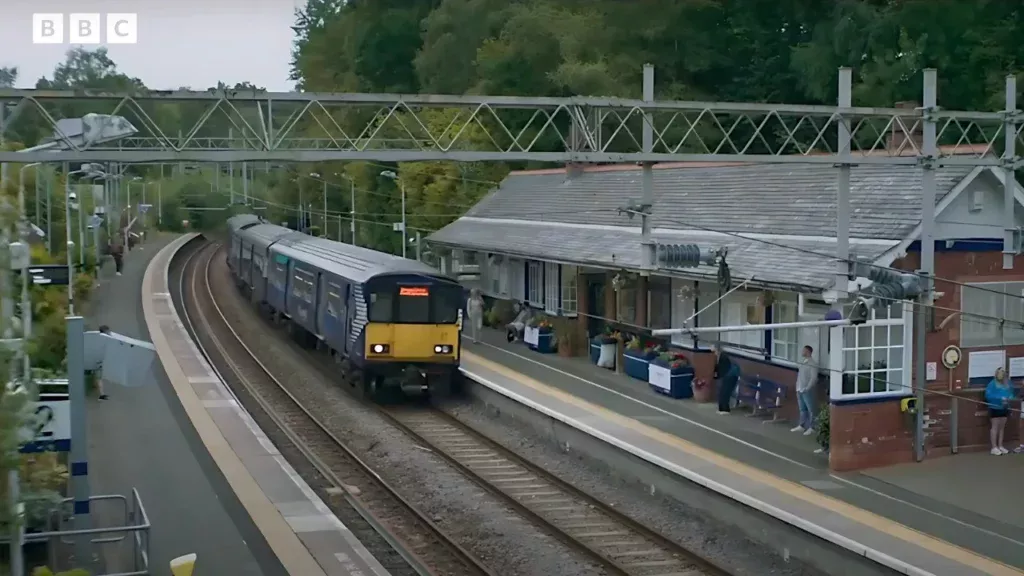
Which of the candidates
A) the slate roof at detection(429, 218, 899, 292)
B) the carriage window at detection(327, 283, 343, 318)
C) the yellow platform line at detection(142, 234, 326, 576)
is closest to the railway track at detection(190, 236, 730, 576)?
the yellow platform line at detection(142, 234, 326, 576)

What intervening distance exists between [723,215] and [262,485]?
10205mm

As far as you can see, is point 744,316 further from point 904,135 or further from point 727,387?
point 904,135

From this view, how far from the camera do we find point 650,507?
572 inches

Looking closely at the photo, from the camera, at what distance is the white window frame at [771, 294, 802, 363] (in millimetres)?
17688

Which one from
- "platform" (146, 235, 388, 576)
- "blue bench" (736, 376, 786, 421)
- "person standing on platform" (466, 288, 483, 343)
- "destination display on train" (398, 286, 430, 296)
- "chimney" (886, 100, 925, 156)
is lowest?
"platform" (146, 235, 388, 576)

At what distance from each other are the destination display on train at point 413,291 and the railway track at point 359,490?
107 inches

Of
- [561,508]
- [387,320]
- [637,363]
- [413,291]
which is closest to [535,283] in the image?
[637,363]

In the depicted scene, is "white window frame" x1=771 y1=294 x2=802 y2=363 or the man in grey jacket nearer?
the man in grey jacket

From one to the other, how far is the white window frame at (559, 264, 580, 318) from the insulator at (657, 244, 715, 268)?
36.8ft

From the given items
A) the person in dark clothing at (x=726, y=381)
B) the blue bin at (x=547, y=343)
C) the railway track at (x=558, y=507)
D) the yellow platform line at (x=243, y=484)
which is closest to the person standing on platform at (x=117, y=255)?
the yellow platform line at (x=243, y=484)

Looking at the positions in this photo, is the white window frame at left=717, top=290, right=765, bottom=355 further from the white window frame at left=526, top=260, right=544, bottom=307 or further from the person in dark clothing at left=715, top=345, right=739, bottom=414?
the white window frame at left=526, top=260, right=544, bottom=307

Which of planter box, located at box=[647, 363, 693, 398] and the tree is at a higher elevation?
the tree

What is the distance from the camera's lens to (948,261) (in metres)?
15.7

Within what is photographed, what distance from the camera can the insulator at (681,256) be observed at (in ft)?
45.8
